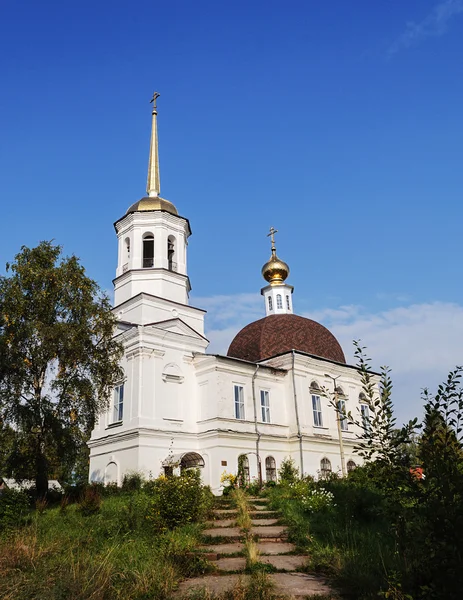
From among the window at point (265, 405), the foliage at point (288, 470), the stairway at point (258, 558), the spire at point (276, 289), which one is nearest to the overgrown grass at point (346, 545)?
the stairway at point (258, 558)

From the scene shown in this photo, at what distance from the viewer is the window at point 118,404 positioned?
2558 cm

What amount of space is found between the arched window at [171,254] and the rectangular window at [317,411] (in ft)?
35.7

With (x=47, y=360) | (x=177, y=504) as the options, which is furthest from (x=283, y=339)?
(x=177, y=504)

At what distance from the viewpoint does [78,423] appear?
1786 cm

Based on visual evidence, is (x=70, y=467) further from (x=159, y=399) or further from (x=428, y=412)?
(x=428, y=412)

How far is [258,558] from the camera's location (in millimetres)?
10117

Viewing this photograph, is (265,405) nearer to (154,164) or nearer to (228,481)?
(228,481)

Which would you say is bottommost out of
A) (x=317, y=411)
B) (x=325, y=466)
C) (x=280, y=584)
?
(x=280, y=584)

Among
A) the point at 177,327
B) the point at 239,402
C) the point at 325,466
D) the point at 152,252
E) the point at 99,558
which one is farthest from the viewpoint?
the point at 325,466

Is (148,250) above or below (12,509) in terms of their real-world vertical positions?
above

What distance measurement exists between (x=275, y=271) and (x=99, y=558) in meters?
31.5

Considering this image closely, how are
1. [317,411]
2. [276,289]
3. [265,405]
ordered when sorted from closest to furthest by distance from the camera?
1. [265,405]
2. [317,411]
3. [276,289]

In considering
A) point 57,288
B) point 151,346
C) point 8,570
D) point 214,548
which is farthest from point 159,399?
point 8,570

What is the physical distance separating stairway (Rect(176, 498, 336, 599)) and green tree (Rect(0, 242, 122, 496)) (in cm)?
584
